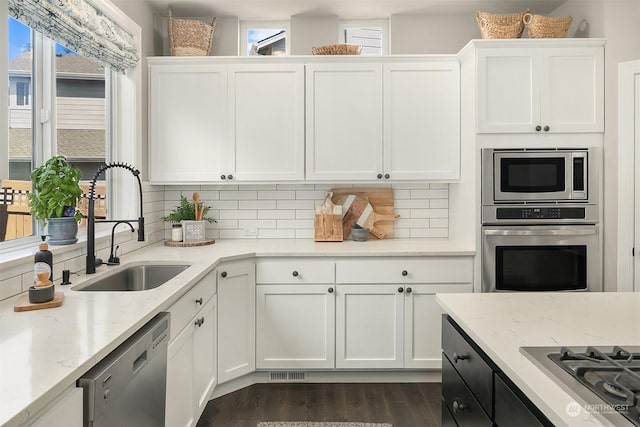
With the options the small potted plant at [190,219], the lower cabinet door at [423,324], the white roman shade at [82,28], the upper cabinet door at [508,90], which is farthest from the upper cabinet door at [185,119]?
the upper cabinet door at [508,90]

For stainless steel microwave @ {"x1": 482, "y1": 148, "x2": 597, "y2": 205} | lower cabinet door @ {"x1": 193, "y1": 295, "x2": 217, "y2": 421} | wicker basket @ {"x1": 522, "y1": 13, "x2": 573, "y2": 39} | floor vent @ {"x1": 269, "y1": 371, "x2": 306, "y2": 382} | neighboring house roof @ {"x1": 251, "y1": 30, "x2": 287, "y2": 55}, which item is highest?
neighboring house roof @ {"x1": 251, "y1": 30, "x2": 287, "y2": 55}

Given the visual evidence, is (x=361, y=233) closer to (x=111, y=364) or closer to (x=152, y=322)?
(x=152, y=322)

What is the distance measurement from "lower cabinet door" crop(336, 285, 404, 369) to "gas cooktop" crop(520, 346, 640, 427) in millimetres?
1905

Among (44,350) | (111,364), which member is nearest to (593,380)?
(111,364)

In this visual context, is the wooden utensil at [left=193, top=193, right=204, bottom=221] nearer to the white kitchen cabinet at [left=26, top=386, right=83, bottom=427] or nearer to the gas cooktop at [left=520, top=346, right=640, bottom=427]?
the white kitchen cabinet at [left=26, top=386, right=83, bottom=427]

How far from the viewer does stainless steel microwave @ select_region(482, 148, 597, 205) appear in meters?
3.00

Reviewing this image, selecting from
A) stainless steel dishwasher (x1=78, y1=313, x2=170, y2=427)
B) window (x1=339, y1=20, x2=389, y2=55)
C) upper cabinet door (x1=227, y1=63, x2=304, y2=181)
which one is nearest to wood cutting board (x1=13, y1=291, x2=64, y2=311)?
stainless steel dishwasher (x1=78, y1=313, x2=170, y2=427)

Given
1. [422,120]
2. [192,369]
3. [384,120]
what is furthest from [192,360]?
[422,120]

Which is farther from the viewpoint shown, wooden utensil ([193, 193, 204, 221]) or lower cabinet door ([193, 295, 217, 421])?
wooden utensil ([193, 193, 204, 221])

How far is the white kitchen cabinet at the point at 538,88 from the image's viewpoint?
301 cm

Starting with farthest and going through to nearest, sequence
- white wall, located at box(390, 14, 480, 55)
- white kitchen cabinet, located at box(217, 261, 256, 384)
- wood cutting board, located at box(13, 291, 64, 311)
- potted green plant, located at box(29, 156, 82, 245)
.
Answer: white wall, located at box(390, 14, 480, 55)
white kitchen cabinet, located at box(217, 261, 256, 384)
potted green plant, located at box(29, 156, 82, 245)
wood cutting board, located at box(13, 291, 64, 311)

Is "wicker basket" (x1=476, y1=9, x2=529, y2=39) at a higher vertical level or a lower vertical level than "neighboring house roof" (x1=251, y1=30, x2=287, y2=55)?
lower

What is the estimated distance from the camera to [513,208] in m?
3.01

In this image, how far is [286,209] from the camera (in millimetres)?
3662
